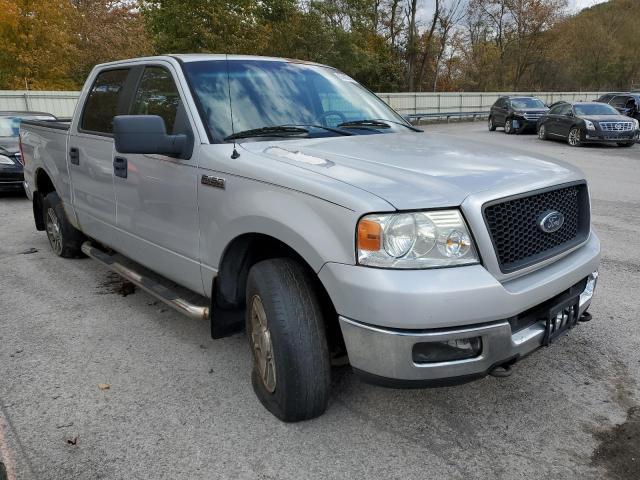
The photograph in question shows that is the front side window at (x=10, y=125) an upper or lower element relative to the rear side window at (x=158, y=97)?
lower

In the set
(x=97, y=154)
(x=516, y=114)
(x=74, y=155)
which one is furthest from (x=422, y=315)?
(x=516, y=114)

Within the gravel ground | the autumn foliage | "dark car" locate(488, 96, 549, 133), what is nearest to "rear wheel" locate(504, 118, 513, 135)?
"dark car" locate(488, 96, 549, 133)

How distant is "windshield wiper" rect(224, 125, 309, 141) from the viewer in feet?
10.9

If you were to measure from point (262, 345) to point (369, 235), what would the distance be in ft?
3.24

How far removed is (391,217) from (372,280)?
28 cm

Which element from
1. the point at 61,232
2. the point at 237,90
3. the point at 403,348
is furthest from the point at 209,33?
the point at 403,348

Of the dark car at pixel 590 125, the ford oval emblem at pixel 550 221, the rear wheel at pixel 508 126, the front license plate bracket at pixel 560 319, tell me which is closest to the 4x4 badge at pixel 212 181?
the ford oval emblem at pixel 550 221

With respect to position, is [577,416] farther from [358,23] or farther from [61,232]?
[358,23]

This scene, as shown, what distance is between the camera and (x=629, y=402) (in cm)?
308

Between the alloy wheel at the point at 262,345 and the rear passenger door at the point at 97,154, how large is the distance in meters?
1.83

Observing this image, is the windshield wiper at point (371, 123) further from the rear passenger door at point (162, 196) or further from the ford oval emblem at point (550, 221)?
the ford oval emblem at point (550, 221)

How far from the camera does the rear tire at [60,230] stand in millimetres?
5585

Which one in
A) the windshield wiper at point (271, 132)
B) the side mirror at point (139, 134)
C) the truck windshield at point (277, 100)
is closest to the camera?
the side mirror at point (139, 134)

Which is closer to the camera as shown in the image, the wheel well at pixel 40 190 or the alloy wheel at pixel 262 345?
the alloy wheel at pixel 262 345
